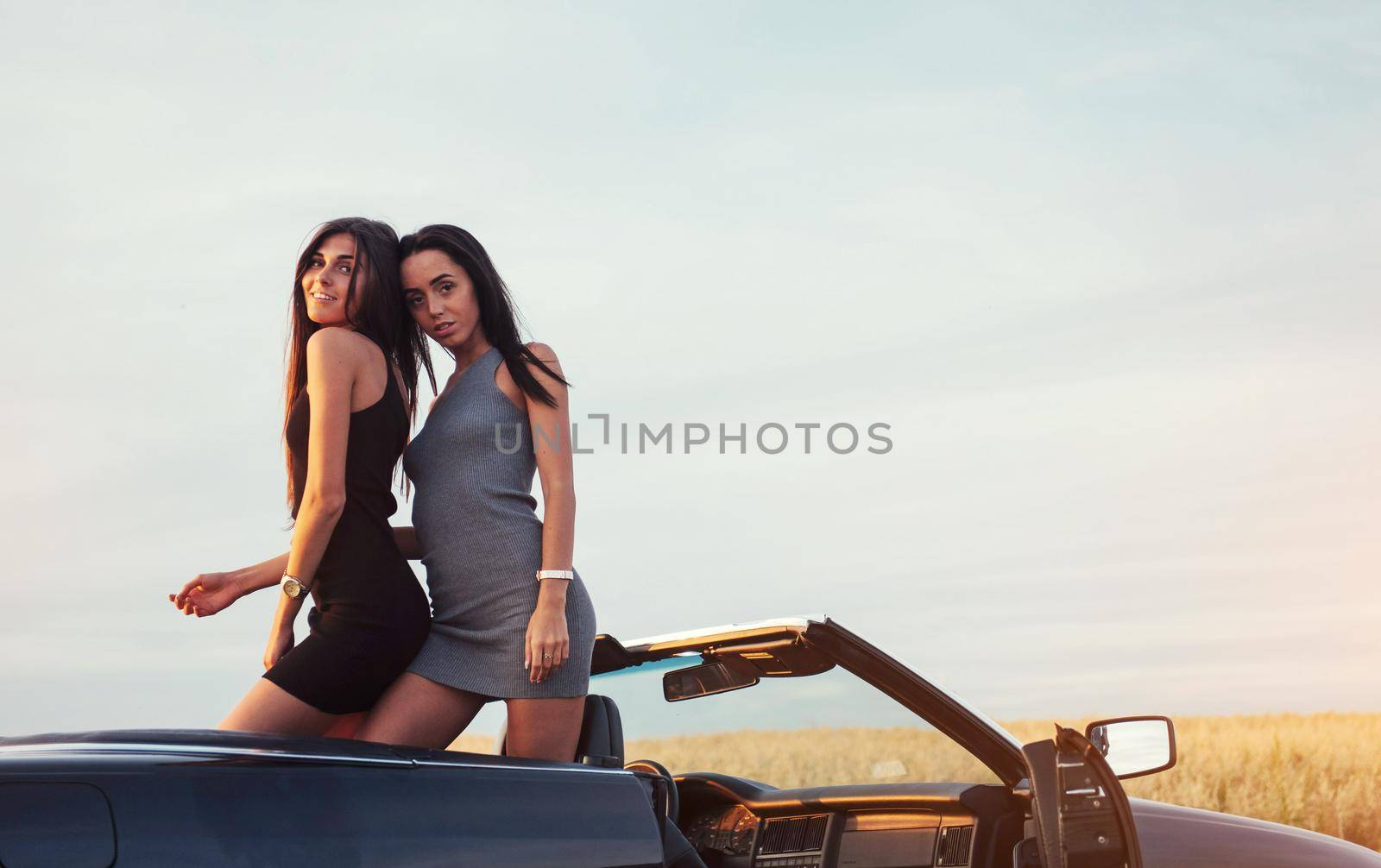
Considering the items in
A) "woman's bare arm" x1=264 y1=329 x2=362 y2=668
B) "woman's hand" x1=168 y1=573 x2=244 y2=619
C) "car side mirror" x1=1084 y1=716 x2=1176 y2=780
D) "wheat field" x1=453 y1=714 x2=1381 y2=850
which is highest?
"woman's bare arm" x1=264 y1=329 x2=362 y2=668

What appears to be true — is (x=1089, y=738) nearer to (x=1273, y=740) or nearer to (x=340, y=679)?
(x=340, y=679)

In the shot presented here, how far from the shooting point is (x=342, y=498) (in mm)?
3043

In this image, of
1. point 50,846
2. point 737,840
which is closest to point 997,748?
point 737,840

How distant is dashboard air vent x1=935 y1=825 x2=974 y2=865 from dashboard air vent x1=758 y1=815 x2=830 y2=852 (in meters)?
0.39

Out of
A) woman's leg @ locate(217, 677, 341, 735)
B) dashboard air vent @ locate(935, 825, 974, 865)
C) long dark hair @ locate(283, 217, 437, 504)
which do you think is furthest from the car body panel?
dashboard air vent @ locate(935, 825, 974, 865)

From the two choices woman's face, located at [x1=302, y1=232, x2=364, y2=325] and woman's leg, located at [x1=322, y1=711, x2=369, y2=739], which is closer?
woman's leg, located at [x1=322, y1=711, x2=369, y2=739]

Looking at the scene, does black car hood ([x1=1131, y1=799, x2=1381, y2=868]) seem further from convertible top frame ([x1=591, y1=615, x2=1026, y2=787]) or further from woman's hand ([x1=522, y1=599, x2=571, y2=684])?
woman's hand ([x1=522, y1=599, x2=571, y2=684])

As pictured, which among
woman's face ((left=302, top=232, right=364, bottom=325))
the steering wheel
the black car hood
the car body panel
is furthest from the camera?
the black car hood

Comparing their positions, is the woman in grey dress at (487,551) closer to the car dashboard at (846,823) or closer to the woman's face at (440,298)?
the woman's face at (440,298)

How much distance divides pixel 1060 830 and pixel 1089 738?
248 mm

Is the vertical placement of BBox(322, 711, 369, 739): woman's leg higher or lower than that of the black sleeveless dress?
lower

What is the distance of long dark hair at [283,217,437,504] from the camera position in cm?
338

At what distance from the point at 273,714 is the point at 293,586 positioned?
13.6 inches

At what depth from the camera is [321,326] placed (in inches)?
135
